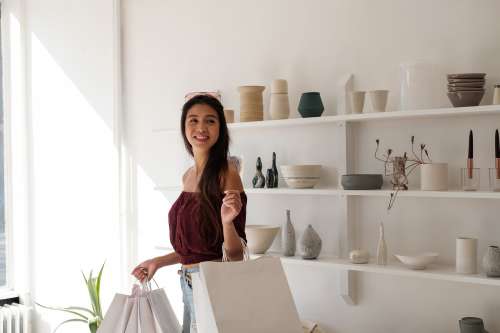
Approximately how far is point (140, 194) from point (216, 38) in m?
1.07

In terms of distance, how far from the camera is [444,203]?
272 centimetres

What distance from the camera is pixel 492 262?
245cm

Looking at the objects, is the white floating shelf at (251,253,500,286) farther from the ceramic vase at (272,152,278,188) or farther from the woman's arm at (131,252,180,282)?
the woman's arm at (131,252,180,282)

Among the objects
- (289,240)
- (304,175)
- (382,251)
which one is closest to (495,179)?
(382,251)

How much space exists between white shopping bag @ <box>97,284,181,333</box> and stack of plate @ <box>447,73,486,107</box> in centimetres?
139

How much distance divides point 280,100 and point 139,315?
1.36 metres

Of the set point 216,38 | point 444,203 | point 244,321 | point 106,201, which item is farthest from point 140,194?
point 244,321

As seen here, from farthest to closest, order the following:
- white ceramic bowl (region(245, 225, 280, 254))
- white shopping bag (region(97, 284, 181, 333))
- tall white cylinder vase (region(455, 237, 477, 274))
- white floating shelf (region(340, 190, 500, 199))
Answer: white ceramic bowl (region(245, 225, 280, 254)) → tall white cylinder vase (region(455, 237, 477, 274)) → white floating shelf (region(340, 190, 500, 199)) → white shopping bag (region(97, 284, 181, 333))

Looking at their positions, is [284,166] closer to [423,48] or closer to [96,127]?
[423,48]

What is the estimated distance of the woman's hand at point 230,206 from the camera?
76.0 inches

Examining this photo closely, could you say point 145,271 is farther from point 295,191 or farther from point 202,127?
point 295,191

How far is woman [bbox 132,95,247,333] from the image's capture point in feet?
6.79

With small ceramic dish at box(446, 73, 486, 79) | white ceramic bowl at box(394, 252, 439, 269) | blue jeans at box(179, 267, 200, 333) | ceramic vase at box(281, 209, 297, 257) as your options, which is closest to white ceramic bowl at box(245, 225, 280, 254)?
ceramic vase at box(281, 209, 297, 257)

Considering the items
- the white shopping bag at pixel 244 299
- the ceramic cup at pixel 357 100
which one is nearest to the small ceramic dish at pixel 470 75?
the ceramic cup at pixel 357 100
